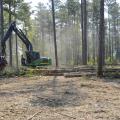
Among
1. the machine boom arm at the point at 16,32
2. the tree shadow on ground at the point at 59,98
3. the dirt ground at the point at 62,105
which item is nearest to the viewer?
the dirt ground at the point at 62,105

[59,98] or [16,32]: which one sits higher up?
[16,32]

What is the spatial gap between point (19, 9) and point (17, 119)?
35.6 metres

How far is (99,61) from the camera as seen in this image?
18.2 m

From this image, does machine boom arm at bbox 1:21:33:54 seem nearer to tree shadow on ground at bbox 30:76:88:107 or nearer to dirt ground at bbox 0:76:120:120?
dirt ground at bbox 0:76:120:120

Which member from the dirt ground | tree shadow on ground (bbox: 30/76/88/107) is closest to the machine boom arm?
the dirt ground

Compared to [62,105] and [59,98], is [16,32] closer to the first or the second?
[59,98]

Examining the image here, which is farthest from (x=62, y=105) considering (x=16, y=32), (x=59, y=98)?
(x=16, y=32)

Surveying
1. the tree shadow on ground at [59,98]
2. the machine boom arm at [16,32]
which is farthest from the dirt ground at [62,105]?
the machine boom arm at [16,32]

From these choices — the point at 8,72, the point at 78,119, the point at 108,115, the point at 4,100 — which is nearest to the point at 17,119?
the point at 78,119

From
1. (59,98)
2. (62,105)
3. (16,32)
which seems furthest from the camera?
(16,32)

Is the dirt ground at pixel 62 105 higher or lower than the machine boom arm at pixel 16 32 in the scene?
lower

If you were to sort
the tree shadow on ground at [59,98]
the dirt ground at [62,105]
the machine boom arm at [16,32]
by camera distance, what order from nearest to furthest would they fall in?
the dirt ground at [62,105] → the tree shadow on ground at [59,98] → the machine boom arm at [16,32]

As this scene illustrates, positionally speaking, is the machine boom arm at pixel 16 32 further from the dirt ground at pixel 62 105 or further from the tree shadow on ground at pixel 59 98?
the tree shadow on ground at pixel 59 98

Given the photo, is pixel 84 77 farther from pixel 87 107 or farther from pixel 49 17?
pixel 49 17
